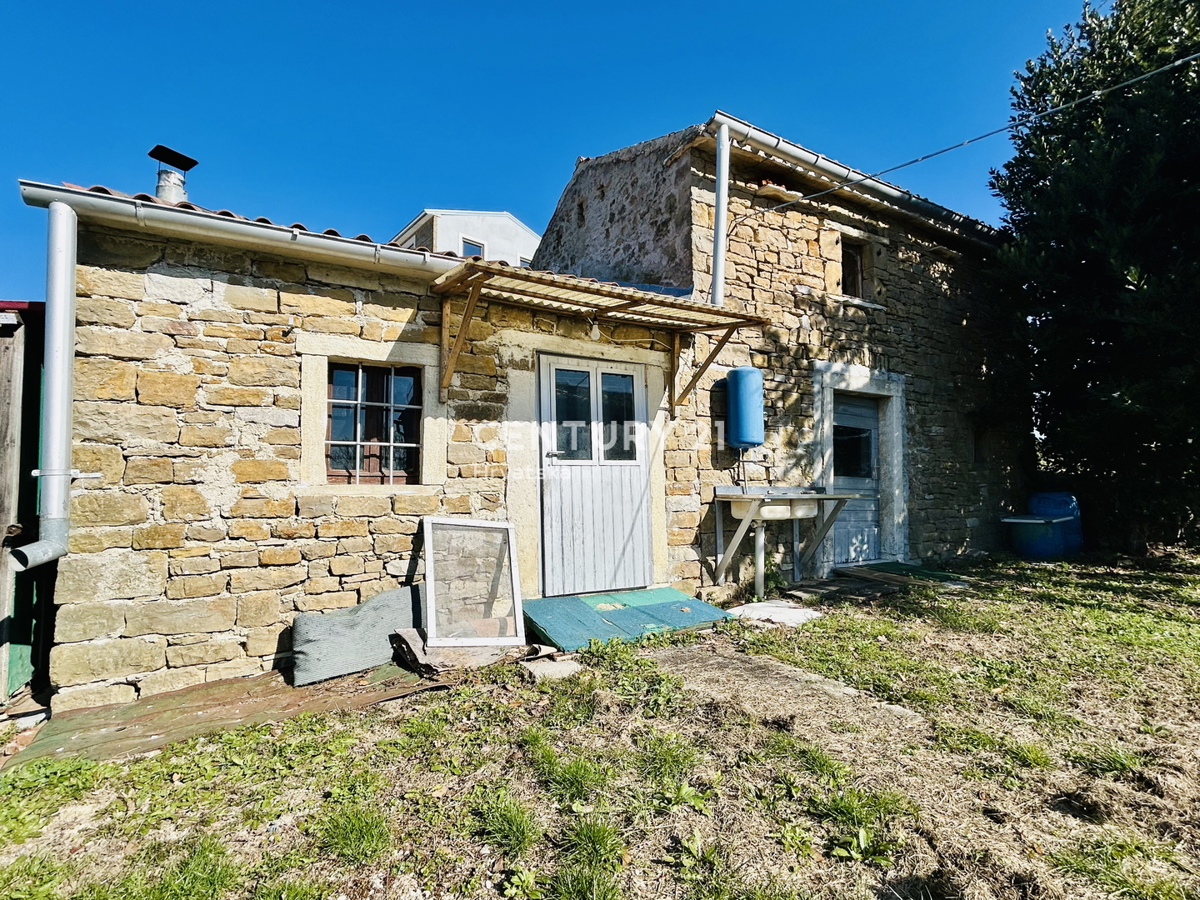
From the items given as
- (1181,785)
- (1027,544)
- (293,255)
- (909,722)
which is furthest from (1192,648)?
(293,255)

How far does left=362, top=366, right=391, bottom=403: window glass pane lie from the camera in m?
4.75

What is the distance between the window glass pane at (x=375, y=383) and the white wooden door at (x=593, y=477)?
137 cm

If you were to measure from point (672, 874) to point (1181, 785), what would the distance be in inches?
94.9

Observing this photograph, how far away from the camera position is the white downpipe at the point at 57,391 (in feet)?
11.5

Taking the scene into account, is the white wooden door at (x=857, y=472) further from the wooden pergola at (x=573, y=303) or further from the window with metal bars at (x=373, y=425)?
the window with metal bars at (x=373, y=425)

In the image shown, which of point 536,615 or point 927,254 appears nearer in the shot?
point 536,615

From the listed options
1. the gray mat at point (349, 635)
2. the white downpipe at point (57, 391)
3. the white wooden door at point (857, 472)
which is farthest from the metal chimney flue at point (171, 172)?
the white wooden door at point (857, 472)

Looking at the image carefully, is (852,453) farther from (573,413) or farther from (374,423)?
(374,423)

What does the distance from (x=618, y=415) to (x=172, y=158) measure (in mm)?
4265

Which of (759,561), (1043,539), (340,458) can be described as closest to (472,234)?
(340,458)

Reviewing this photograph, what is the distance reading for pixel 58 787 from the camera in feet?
9.04

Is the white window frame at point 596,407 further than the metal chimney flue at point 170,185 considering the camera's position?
Yes

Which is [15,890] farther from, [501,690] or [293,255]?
[293,255]

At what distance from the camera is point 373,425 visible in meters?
4.77
